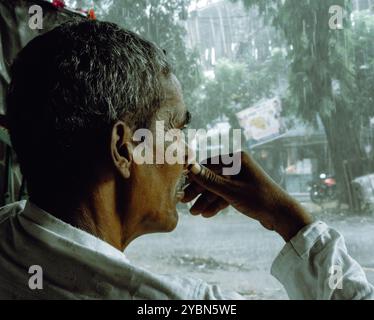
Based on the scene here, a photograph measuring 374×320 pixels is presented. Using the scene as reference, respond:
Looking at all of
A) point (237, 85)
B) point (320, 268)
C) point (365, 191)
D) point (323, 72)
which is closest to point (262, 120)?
point (237, 85)

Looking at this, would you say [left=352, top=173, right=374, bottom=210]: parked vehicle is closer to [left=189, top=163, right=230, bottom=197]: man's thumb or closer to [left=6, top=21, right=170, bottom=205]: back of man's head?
[left=189, top=163, right=230, bottom=197]: man's thumb

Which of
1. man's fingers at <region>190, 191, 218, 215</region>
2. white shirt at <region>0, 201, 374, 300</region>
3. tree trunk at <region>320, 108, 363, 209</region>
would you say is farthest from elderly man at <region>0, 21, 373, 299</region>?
tree trunk at <region>320, 108, 363, 209</region>

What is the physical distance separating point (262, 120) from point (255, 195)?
1135 mm

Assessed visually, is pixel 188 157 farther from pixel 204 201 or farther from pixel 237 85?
pixel 237 85

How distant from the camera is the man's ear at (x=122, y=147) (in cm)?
69

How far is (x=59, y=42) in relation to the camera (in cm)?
70

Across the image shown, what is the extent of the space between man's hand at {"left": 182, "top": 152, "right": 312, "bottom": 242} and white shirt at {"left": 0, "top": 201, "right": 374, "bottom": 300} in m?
0.11

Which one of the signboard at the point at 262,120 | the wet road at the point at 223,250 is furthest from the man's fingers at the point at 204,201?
A: the signboard at the point at 262,120

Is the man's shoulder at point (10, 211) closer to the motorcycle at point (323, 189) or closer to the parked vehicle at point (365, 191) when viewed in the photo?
the motorcycle at point (323, 189)

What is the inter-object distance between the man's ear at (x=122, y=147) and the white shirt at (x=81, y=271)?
0.12 m

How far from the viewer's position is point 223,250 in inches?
76.6
